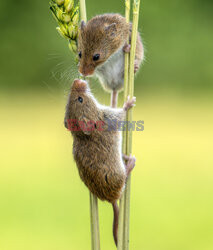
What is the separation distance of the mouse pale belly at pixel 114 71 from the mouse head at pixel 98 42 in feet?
0.19

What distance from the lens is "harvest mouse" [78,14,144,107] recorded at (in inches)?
78.9

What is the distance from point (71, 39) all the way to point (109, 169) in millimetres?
589

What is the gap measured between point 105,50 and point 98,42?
6 centimetres

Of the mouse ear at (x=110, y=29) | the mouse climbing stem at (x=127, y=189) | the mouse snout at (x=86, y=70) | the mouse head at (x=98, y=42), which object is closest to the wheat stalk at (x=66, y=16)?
the mouse climbing stem at (x=127, y=189)

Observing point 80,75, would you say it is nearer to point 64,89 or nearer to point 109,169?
point 64,89

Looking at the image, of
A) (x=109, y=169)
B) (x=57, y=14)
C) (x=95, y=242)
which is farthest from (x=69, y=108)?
(x=95, y=242)

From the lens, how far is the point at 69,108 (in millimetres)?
1845

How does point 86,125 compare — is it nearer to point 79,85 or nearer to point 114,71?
point 79,85

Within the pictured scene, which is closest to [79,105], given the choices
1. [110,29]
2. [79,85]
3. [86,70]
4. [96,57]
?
[79,85]

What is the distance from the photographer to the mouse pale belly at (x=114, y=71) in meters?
2.10

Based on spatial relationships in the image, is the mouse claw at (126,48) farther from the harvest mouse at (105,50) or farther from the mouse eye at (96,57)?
the mouse eye at (96,57)

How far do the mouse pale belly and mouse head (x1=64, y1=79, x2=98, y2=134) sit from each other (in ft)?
0.99

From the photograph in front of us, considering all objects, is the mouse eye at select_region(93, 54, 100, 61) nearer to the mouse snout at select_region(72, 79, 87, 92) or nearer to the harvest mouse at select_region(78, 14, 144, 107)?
the harvest mouse at select_region(78, 14, 144, 107)

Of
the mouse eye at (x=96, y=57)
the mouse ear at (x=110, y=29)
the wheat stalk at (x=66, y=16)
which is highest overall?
the mouse ear at (x=110, y=29)
